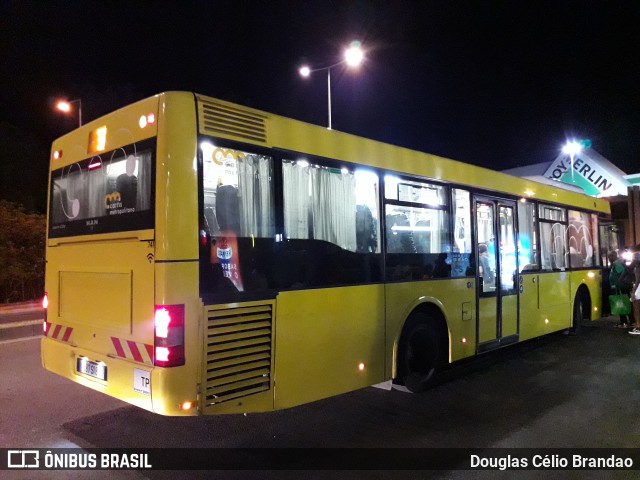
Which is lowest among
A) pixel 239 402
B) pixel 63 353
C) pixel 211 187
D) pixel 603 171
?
pixel 239 402

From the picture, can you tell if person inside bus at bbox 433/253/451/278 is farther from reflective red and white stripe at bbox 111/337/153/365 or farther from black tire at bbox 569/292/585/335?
black tire at bbox 569/292/585/335

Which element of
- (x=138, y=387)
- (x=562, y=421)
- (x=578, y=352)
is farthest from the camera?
(x=578, y=352)

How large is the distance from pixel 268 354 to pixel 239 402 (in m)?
0.49

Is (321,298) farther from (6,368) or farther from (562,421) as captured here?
(6,368)

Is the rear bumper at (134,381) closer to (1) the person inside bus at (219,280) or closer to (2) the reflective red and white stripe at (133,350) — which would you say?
(2) the reflective red and white stripe at (133,350)

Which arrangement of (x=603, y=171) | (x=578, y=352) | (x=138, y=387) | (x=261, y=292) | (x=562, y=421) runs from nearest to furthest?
(x=138, y=387) < (x=261, y=292) < (x=562, y=421) < (x=578, y=352) < (x=603, y=171)

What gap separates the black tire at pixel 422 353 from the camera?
6.46 meters

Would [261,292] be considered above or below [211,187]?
below

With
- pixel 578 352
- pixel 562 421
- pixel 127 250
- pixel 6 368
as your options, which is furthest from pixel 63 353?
pixel 578 352

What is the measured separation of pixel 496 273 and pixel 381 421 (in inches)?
136

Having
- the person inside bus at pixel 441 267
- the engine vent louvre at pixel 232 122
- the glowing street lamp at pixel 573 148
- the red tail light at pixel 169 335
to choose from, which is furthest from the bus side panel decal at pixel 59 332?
the glowing street lamp at pixel 573 148

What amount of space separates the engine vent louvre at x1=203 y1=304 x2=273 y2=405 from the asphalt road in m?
0.71

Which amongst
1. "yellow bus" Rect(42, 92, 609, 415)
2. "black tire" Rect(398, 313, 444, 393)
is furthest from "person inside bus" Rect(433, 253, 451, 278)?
"black tire" Rect(398, 313, 444, 393)

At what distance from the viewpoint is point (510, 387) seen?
701cm
